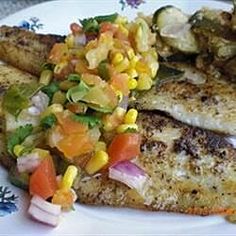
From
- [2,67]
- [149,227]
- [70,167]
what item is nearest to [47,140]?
[70,167]

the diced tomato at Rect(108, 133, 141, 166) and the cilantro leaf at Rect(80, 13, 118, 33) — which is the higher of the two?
the cilantro leaf at Rect(80, 13, 118, 33)

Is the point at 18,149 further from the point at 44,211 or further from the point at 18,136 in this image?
the point at 44,211

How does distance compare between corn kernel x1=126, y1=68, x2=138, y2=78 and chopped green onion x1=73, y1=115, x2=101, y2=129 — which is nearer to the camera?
chopped green onion x1=73, y1=115, x2=101, y2=129

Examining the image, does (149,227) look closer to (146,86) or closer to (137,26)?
(146,86)

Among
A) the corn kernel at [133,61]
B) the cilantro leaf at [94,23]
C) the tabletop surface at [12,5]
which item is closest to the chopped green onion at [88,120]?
the corn kernel at [133,61]

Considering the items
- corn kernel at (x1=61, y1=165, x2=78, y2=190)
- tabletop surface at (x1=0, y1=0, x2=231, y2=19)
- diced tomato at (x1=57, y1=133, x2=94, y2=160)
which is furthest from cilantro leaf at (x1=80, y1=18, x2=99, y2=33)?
tabletop surface at (x1=0, y1=0, x2=231, y2=19)

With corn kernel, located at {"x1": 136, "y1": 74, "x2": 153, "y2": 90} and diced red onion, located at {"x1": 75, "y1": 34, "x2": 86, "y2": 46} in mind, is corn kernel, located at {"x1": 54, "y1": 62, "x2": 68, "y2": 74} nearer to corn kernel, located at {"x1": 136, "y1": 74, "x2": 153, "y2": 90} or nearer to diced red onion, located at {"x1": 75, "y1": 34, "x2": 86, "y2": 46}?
diced red onion, located at {"x1": 75, "y1": 34, "x2": 86, "y2": 46}
